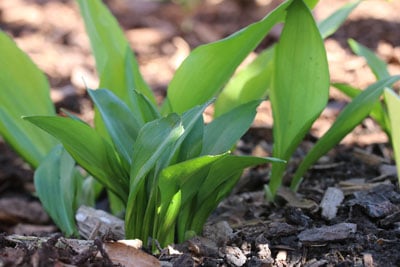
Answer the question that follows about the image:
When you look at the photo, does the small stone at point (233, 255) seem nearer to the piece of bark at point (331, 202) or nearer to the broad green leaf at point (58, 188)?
the piece of bark at point (331, 202)

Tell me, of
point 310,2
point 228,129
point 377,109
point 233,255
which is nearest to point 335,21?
point 310,2

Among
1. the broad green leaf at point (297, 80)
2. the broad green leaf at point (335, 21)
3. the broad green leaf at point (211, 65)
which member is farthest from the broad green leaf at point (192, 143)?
the broad green leaf at point (335, 21)

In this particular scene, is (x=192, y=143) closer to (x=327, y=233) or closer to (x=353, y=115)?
(x=327, y=233)

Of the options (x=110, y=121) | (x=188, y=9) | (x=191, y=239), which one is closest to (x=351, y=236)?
(x=191, y=239)

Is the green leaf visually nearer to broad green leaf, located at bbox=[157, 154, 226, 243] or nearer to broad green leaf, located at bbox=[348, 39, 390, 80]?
broad green leaf, located at bbox=[157, 154, 226, 243]

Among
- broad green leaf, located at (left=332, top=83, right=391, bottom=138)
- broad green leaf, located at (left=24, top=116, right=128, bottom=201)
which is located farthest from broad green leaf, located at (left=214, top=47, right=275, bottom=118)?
broad green leaf, located at (left=24, top=116, right=128, bottom=201)

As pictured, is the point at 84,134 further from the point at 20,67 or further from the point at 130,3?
the point at 130,3
